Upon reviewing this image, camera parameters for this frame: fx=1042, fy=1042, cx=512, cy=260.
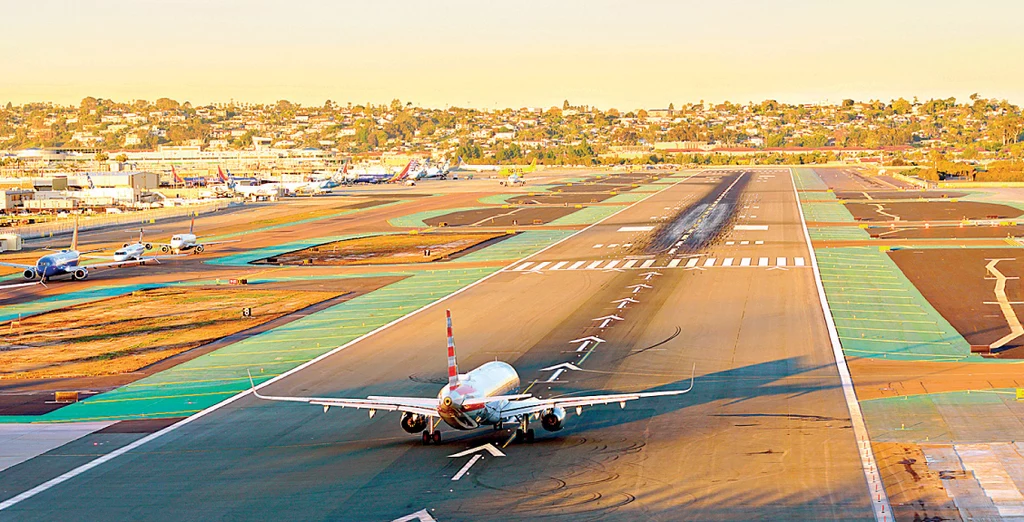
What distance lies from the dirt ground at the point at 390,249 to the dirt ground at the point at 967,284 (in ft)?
131

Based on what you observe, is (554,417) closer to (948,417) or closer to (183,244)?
(948,417)

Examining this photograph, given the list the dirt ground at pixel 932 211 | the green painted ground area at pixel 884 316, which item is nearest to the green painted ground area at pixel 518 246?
the green painted ground area at pixel 884 316

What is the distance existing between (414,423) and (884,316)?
34.1 meters

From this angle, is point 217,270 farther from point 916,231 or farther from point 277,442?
point 916,231

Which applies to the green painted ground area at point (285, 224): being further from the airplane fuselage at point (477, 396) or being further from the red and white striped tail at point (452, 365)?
the red and white striped tail at point (452, 365)

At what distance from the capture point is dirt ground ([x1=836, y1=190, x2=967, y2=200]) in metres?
155

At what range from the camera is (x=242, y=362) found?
5056cm

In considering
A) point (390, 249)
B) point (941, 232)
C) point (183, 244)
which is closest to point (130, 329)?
point (183, 244)

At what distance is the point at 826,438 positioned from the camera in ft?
115

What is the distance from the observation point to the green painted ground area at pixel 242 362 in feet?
138

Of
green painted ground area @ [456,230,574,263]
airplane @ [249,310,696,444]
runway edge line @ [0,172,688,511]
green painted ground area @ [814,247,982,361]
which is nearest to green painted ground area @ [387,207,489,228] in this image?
green painted ground area @ [456,230,574,263]

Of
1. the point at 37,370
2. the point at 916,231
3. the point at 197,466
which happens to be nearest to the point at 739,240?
the point at 916,231

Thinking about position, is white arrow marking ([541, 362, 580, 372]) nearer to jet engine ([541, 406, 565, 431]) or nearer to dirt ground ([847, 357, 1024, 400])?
jet engine ([541, 406, 565, 431])

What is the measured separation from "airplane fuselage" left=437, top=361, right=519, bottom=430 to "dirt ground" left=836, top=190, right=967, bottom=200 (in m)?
133
